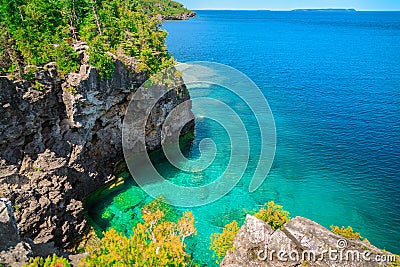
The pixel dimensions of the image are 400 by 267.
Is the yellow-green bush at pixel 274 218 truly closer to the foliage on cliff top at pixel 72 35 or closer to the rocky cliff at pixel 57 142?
the rocky cliff at pixel 57 142

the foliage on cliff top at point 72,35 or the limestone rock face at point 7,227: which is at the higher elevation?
the foliage on cliff top at point 72,35

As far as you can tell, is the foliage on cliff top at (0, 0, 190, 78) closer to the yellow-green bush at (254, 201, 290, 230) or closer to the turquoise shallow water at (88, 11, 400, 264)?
the turquoise shallow water at (88, 11, 400, 264)

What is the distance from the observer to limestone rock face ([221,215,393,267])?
58.9ft

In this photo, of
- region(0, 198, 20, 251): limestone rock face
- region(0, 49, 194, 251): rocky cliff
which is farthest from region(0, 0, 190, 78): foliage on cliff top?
region(0, 198, 20, 251): limestone rock face

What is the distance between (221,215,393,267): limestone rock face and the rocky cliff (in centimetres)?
1963

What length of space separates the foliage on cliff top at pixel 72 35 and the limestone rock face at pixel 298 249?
964 inches

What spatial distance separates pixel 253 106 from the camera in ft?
213

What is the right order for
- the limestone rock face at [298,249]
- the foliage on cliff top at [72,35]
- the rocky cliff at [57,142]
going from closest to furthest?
the limestone rock face at [298,249]
the rocky cliff at [57,142]
the foliage on cliff top at [72,35]

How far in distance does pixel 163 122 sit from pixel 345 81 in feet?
174

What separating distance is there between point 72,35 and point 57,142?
13.8 metres

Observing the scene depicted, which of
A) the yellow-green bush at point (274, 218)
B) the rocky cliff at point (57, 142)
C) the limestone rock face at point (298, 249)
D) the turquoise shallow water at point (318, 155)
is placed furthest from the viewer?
the turquoise shallow water at point (318, 155)

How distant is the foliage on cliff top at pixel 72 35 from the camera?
31984 mm

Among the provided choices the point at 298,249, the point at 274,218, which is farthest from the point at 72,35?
the point at 298,249

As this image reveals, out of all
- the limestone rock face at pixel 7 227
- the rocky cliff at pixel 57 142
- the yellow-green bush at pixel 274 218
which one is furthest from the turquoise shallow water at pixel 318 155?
the limestone rock face at pixel 7 227
